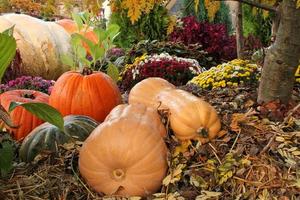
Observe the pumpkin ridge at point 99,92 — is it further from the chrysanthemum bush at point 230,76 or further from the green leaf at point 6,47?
the green leaf at point 6,47

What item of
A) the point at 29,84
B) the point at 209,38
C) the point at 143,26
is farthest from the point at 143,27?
the point at 29,84

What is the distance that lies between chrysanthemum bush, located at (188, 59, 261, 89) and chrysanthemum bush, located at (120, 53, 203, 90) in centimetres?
73

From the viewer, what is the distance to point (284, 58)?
221 centimetres

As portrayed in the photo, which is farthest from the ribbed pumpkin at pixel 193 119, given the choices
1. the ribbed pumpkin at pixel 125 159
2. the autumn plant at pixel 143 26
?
the autumn plant at pixel 143 26

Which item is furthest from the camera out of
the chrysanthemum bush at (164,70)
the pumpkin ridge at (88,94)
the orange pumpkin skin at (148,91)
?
the chrysanthemum bush at (164,70)

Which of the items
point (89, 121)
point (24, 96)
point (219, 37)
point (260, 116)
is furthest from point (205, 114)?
point (219, 37)

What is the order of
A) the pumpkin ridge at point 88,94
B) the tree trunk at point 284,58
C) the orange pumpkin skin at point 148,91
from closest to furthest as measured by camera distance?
the tree trunk at point 284,58
the orange pumpkin skin at point 148,91
the pumpkin ridge at point 88,94

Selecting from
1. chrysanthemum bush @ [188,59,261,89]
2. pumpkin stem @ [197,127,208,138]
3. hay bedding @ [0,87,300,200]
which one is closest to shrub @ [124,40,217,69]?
chrysanthemum bush @ [188,59,261,89]

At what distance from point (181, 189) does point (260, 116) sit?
20.9 inches

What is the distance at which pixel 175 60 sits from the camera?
467 cm

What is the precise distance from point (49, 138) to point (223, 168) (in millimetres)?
865

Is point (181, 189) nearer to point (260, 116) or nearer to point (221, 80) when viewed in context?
point (260, 116)

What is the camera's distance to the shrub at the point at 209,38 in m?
5.76

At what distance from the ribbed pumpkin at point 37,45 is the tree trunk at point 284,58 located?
13.1 feet
